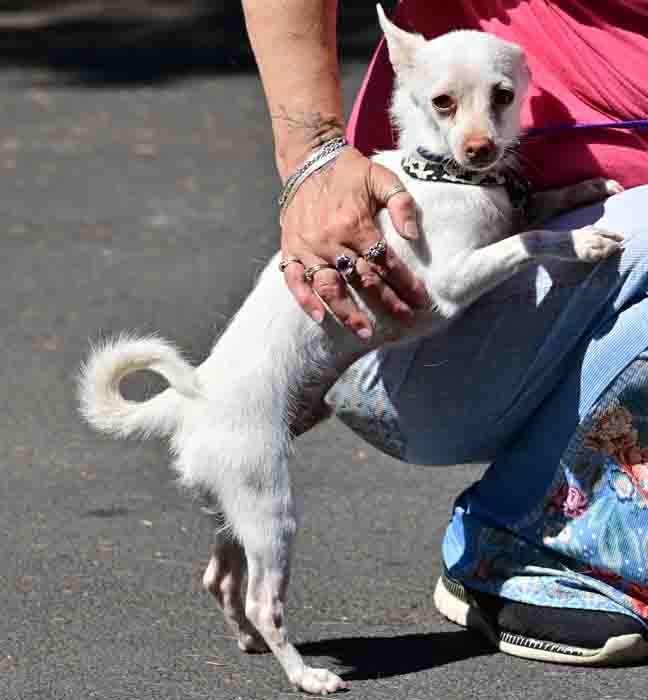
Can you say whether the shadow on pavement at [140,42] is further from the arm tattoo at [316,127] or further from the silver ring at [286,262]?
the silver ring at [286,262]

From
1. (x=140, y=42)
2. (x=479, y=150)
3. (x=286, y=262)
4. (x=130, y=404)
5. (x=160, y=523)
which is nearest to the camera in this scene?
(x=479, y=150)

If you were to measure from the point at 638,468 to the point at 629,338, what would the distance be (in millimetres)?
229

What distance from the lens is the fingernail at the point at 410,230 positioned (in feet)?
8.72

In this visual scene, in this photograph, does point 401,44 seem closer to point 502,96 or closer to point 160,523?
point 502,96

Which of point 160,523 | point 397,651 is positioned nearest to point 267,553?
point 397,651

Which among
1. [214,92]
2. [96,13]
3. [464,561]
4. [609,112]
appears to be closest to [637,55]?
[609,112]

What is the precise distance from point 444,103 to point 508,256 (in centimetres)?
27

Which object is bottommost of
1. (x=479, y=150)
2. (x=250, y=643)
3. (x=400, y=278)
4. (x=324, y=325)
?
(x=250, y=643)

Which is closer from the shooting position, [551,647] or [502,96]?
[502,96]

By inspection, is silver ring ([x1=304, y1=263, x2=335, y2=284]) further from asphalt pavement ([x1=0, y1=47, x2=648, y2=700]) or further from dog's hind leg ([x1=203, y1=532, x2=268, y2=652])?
asphalt pavement ([x1=0, y1=47, x2=648, y2=700])

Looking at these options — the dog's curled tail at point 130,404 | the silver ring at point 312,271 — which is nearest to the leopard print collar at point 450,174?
the silver ring at point 312,271

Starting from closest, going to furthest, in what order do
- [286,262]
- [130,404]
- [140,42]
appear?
[286,262], [130,404], [140,42]

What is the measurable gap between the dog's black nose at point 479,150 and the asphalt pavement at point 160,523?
84 cm

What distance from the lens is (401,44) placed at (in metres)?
2.77
